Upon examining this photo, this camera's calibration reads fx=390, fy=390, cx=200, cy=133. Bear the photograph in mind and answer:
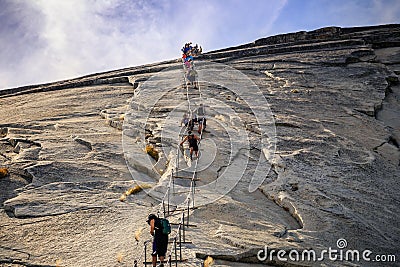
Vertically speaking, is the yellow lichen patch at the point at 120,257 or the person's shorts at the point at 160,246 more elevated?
the person's shorts at the point at 160,246

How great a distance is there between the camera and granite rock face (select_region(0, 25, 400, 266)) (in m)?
9.98

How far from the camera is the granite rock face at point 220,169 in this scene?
32.7 ft

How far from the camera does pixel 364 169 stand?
46.9 ft

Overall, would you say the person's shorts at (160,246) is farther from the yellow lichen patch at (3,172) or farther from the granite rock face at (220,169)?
the yellow lichen patch at (3,172)

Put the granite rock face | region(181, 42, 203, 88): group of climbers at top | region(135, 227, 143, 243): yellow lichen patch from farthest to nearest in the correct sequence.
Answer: region(181, 42, 203, 88): group of climbers at top, the granite rock face, region(135, 227, 143, 243): yellow lichen patch

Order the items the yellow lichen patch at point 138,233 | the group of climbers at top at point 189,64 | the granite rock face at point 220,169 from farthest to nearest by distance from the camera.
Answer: the group of climbers at top at point 189,64 < the granite rock face at point 220,169 < the yellow lichen patch at point 138,233

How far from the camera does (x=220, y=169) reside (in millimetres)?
14289

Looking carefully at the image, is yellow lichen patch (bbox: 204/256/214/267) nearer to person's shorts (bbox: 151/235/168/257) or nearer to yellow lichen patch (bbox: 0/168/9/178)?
person's shorts (bbox: 151/235/168/257)

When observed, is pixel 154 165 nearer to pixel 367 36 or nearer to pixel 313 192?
pixel 313 192

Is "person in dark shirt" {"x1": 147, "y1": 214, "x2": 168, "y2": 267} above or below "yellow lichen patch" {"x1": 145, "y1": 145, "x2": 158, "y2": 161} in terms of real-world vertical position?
below

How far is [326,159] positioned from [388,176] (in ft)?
7.28

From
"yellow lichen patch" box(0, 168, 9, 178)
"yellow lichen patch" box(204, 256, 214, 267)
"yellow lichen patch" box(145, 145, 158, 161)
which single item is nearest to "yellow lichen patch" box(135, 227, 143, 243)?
"yellow lichen patch" box(204, 256, 214, 267)

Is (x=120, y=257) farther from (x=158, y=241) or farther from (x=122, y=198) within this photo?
A: (x=122, y=198)

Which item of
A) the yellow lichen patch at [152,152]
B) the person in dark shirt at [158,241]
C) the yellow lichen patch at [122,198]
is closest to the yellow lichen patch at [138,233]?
the person in dark shirt at [158,241]
